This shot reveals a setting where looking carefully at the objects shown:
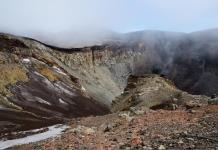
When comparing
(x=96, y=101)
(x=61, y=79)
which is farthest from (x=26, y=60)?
(x=96, y=101)

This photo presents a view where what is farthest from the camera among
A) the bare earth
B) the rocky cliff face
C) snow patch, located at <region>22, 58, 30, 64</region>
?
snow patch, located at <region>22, 58, 30, 64</region>

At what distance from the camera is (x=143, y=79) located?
86.0 m

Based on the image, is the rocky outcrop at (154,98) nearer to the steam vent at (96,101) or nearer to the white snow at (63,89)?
the steam vent at (96,101)

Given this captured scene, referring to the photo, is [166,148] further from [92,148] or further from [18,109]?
[18,109]

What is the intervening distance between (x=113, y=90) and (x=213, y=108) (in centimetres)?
15049

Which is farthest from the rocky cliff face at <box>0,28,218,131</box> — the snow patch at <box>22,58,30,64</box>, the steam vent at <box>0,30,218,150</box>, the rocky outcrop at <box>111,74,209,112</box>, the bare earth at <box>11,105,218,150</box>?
the bare earth at <box>11,105,218,150</box>

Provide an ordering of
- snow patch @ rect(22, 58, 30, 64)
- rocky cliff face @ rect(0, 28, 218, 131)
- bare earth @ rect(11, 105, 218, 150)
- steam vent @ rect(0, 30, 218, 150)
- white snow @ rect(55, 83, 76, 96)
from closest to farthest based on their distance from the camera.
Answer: bare earth @ rect(11, 105, 218, 150) → steam vent @ rect(0, 30, 218, 150) → rocky cliff face @ rect(0, 28, 218, 131) → white snow @ rect(55, 83, 76, 96) → snow patch @ rect(22, 58, 30, 64)

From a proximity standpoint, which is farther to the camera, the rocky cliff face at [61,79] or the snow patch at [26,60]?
the snow patch at [26,60]

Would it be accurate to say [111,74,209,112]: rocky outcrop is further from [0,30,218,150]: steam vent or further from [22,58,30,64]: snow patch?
[22,58,30,64]: snow patch

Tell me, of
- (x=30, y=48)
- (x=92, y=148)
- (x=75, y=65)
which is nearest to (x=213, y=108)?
(x=92, y=148)

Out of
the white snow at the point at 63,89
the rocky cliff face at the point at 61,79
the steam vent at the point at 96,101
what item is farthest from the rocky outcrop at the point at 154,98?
the white snow at the point at 63,89

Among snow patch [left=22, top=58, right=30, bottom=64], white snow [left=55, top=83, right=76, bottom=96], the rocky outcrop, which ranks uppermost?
the rocky outcrop

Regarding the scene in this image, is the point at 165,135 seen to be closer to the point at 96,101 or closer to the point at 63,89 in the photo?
the point at 63,89

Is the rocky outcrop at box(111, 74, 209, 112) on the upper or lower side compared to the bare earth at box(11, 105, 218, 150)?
lower
